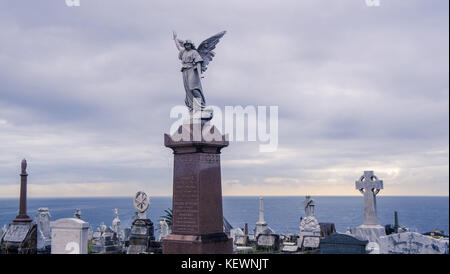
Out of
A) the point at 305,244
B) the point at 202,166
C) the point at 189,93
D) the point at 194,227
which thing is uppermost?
the point at 189,93

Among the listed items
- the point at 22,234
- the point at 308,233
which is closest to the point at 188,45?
the point at 22,234

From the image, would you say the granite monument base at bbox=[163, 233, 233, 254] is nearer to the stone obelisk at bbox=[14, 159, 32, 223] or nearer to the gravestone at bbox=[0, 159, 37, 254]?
the gravestone at bbox=[0, 159, 37, 254]

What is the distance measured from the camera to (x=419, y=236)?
1303cm

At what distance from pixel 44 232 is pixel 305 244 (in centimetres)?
1024

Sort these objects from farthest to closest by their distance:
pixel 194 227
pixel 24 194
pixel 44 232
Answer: pixel 44 232 < pixel 24 194 < pixel 194 227

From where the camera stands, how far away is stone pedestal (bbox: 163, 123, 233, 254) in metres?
9.06

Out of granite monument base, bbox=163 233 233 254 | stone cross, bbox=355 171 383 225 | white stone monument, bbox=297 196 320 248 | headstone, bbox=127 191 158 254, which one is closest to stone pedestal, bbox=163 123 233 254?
granite monument base, bbox=163 233 233 254

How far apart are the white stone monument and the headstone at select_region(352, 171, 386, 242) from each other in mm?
1501

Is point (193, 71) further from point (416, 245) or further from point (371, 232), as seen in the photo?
point (371, 232)

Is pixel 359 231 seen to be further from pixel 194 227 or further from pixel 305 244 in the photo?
pixel 194 227

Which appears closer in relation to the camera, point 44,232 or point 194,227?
point 194,227

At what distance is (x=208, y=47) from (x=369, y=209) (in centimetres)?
941
